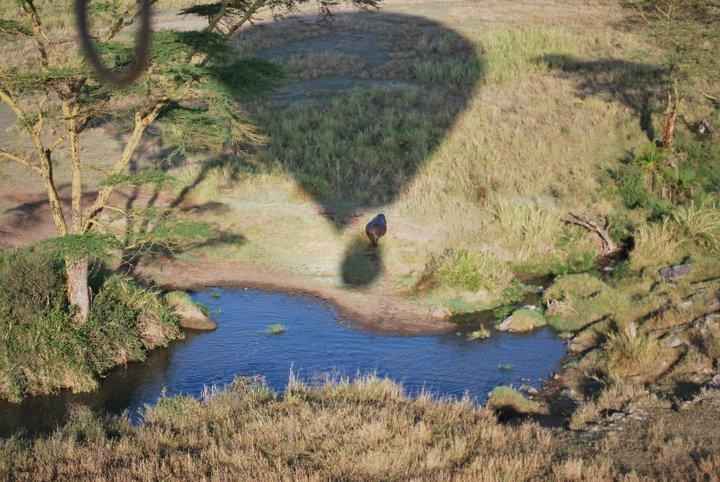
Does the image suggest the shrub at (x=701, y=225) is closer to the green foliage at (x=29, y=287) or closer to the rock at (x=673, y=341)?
the rock at (x=673, y=341)

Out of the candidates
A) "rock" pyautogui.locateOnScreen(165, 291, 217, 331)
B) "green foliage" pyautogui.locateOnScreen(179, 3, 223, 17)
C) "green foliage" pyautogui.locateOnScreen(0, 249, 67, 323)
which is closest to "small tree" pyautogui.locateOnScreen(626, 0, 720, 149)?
Answer: "rock" pyautogui.locateOnScreen(165, 291, 217, 331)

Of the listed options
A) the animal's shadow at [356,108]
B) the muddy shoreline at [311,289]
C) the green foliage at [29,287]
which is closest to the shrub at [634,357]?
the muddy shoreline at [311,289]

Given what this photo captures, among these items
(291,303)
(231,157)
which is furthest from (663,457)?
(231,157)

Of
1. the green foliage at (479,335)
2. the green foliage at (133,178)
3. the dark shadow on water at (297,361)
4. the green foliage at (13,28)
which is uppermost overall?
the green foliage at (13,28)

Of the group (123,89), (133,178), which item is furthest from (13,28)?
(133,178)

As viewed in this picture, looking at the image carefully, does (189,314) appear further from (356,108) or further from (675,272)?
(356,108)

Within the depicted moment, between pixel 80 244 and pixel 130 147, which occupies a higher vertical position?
pixel 130 147
